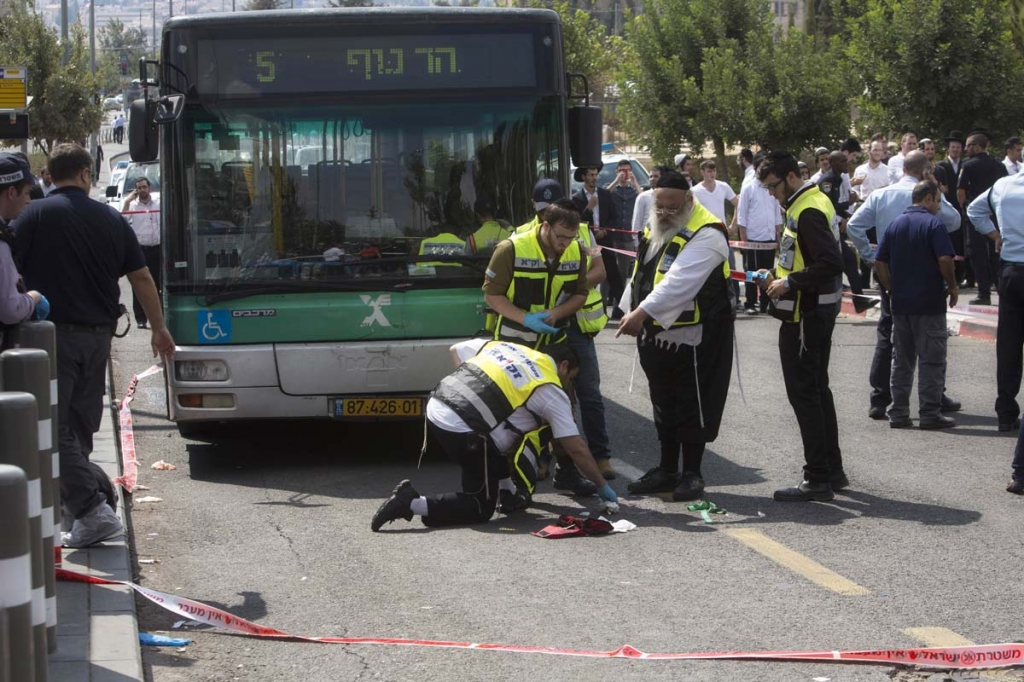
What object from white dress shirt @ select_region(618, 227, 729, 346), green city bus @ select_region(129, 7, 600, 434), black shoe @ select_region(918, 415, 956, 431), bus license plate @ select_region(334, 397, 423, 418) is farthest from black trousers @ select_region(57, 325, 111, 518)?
black shoe @ select_region(918, 415, 956, 431)

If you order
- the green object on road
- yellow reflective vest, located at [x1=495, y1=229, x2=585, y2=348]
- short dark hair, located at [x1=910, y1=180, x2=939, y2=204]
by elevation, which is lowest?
the green object on road

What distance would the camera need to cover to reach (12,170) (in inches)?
264

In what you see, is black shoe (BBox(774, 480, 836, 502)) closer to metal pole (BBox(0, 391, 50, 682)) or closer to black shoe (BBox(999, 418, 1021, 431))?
black shoe (BBox(999, 418, 1021, 431))

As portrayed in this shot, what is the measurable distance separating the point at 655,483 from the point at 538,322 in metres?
1.18

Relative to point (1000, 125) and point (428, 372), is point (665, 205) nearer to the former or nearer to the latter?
point (428, 372)

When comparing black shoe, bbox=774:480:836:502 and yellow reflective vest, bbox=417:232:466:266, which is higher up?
yellow reflective vest, bbox=417:232:466:266

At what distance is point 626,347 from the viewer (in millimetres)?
15656

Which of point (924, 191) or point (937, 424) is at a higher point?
point (924, 191)

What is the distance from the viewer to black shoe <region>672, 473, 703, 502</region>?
8320mm

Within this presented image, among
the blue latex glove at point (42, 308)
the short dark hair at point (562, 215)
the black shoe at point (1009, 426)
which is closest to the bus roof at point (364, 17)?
the short dark hair at point (562, 215)

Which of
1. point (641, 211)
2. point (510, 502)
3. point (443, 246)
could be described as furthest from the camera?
point (641, 211)

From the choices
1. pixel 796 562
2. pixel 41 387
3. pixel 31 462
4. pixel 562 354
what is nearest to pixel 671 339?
pixel 562 354

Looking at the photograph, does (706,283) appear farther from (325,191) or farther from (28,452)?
(28,452)

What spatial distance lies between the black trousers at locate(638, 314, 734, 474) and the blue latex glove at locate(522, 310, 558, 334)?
1.89 feet
